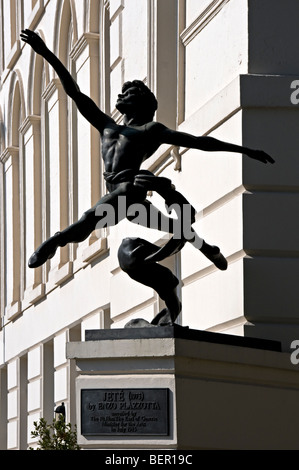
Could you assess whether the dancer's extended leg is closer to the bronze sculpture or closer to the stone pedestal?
the bronze sculpture

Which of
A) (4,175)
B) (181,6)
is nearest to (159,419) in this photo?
(181,6)

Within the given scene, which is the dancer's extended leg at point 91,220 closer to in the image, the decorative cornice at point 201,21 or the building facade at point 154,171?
the building facade at point 154,171

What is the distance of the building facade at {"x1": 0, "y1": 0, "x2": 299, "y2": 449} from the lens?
13148 mm

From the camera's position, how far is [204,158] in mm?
14172

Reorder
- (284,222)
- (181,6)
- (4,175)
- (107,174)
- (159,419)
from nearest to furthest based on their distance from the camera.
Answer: (159,419) → (107,174) → (284,222) → (181,6) → (4,175)

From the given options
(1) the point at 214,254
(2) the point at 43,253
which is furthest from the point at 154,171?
(2) the point at 43,253

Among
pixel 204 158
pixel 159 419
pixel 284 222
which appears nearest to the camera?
pixel 159 419

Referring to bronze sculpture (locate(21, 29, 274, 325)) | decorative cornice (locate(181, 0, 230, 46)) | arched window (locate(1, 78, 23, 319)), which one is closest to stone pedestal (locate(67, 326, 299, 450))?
bronze sculpture (locate(21, 29, 274, 325))

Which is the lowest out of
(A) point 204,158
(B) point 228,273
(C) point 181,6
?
(B) point 228,273

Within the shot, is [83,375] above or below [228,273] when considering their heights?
below

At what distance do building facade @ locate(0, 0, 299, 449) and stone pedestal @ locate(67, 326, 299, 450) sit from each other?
147 centimetres

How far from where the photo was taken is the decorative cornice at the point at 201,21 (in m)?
14.2
